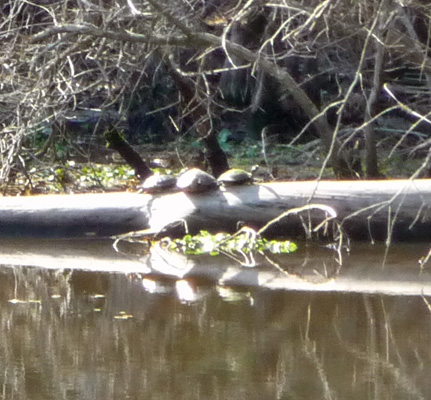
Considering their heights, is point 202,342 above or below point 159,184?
below

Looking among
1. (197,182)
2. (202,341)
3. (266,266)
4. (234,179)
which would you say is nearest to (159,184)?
(197,182)

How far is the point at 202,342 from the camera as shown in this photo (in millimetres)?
4422

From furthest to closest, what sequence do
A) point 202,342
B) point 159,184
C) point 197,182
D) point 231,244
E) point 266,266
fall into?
point 159,184 < point 197,182 < point 231,244 < point 266,266 < point 202,342

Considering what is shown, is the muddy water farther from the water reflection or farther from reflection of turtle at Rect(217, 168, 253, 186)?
reflection of turtle at Rect(217, 168, 253, 186)

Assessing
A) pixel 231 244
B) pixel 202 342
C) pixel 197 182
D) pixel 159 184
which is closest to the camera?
pixel 202 342

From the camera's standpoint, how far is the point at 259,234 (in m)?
6.78

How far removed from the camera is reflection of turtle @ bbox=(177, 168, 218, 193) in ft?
22.7

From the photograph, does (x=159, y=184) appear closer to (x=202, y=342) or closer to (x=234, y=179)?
(x=234, y=179)

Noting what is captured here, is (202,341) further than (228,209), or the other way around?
(228,209)

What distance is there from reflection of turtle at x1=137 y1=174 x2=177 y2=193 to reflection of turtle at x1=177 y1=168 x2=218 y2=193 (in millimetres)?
214

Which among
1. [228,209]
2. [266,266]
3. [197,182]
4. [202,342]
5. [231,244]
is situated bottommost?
[202,342]

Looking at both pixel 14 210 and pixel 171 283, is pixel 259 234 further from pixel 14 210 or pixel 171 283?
pixel 14 210

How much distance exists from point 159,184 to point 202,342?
2.90 m

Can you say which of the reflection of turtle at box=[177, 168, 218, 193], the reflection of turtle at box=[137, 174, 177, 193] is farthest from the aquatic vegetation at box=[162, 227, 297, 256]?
the reflection of turtle at box=[137, 174, 177, 193]
